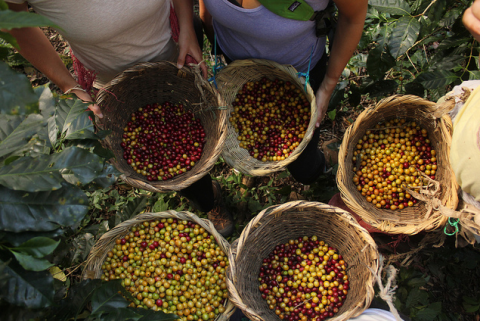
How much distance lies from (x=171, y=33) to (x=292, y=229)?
1700 millimetres

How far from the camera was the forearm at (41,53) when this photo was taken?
1.74 meters

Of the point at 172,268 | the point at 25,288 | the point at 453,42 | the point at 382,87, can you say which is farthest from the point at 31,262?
the point at 453,42

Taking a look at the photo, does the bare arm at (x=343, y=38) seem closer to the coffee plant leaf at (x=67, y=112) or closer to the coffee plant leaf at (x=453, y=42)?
the coffee plant leaf at (x=453, y=42)

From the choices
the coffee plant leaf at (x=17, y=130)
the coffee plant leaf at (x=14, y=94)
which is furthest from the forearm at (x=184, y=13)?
the coffee plant leaf at (x=14, y=94)

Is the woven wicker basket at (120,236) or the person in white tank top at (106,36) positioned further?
the woven wicker basket at (120,236)

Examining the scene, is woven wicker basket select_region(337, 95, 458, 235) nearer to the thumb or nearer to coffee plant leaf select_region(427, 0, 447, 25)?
coffee plant leaf select_region(427, 0, 447, 25)

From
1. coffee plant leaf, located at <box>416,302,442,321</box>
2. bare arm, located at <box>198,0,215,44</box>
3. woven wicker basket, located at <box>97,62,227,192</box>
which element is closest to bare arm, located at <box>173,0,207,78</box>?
woven wicker basket, located at <box>97,62,227,192</box>

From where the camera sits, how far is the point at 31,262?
1.02m

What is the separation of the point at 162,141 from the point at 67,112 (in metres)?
0.93

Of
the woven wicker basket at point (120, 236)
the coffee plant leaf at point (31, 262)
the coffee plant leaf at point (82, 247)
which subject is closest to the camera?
the coffee plant leaf at point (31, 262)

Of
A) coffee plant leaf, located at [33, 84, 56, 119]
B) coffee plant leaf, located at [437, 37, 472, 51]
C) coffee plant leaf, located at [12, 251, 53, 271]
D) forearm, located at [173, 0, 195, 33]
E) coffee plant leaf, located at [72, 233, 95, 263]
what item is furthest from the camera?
coffee plant leaf, located at [72, 233, 95, 263]

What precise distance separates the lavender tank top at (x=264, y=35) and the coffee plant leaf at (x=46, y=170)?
1.10m

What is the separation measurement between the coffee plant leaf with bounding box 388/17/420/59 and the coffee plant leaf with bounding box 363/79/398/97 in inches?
18.0

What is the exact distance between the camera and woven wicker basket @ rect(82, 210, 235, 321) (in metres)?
1.98
